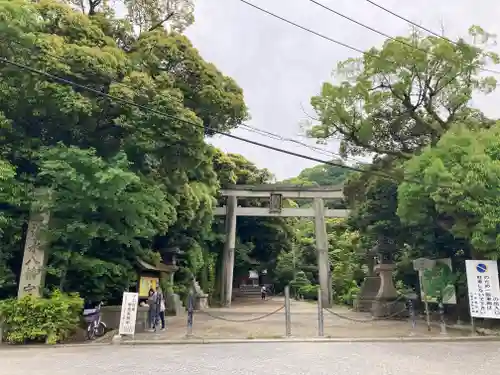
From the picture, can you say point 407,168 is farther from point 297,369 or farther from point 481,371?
point 297,369

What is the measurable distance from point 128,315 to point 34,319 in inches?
92.6

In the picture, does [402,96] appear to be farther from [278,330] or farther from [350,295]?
[350,295]

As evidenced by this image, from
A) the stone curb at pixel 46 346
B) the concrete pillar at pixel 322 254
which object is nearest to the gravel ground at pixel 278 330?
the stone curb at pixel 46 346

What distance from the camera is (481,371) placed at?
24.6ft

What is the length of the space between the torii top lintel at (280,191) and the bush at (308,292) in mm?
11489

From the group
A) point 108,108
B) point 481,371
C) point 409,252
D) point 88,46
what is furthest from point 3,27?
point 409,252

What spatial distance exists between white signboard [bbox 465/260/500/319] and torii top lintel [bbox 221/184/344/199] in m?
15.2

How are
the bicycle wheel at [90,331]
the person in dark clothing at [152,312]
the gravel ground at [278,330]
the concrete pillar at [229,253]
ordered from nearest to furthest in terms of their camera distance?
the bicycle wheel at [90,331], the gravel ground at [278,330], the person in dark clothing at [152,312], the concrete pillar at [229,253]

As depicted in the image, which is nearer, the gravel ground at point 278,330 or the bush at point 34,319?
the bush at point 34,319

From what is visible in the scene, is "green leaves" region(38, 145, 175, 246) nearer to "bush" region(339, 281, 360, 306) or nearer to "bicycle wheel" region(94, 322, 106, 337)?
"bicycle wheel" region(94, 322, 106, 337)

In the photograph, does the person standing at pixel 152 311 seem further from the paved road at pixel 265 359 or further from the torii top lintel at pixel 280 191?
the torii top lintel at pixel 280 191

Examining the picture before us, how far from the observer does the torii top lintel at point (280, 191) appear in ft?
90.4

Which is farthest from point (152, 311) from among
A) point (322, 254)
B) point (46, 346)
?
point (322, 254)

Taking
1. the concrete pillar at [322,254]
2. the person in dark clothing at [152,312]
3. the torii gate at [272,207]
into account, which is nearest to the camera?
the person in dark clothing at [152,312]
